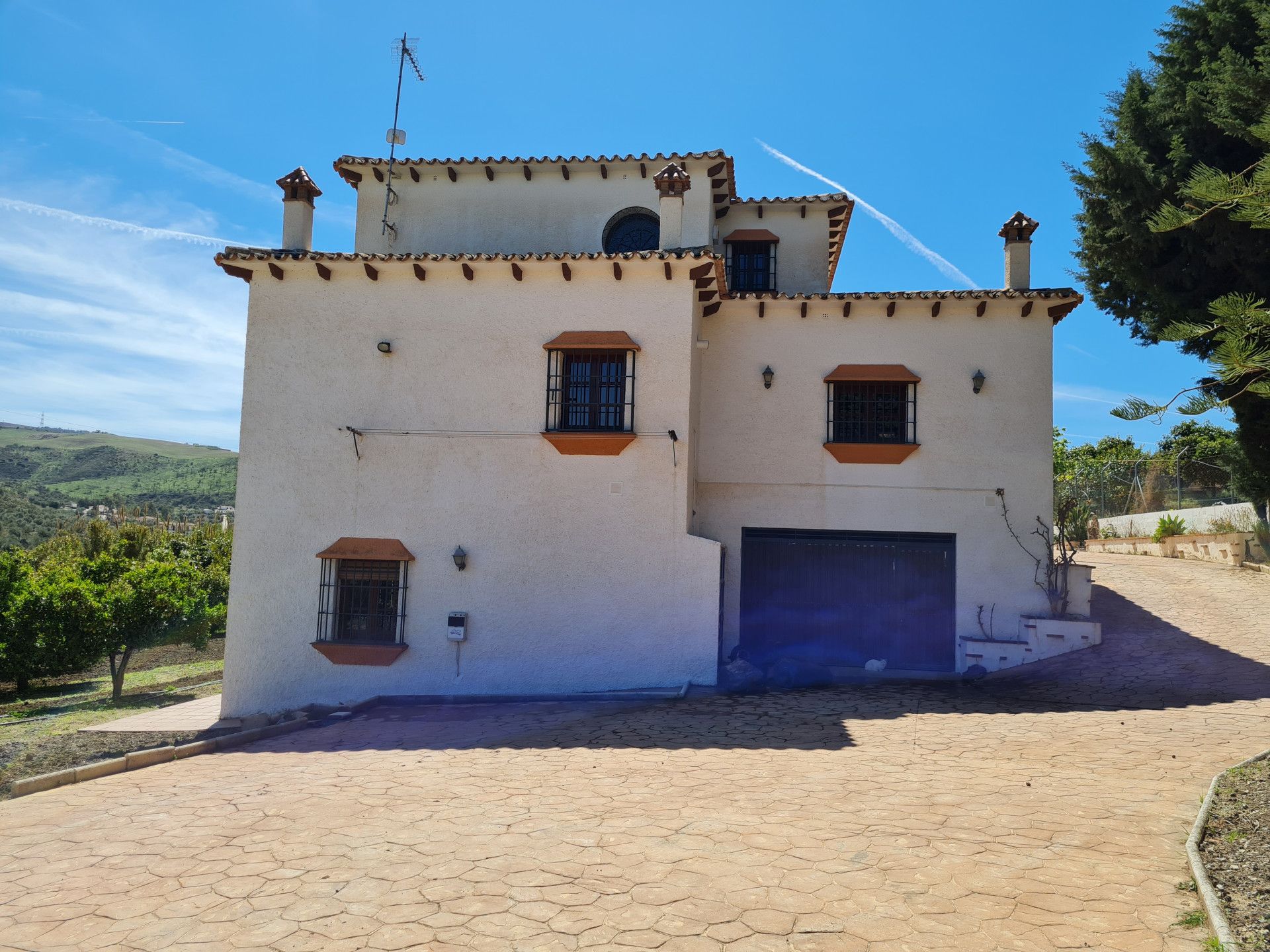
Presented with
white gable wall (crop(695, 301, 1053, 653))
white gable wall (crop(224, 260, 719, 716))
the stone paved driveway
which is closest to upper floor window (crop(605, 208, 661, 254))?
white gable wall (crop(695, 301, 1053, 653))

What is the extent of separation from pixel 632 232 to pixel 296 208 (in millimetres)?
5499

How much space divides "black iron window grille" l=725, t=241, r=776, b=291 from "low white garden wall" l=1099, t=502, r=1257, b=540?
13.4m

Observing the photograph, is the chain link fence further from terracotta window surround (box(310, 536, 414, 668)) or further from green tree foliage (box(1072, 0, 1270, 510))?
terracotta window surround (box(310, 536, 414, 668))

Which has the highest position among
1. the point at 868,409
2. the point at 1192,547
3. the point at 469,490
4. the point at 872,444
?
the point at 868,409

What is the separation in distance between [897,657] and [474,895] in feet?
30.8

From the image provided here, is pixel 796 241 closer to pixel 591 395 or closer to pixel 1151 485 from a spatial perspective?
pixel 591 395

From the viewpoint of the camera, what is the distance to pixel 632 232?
14133mm

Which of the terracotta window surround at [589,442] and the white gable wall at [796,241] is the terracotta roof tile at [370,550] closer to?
the terracotta window surround at [589,442]

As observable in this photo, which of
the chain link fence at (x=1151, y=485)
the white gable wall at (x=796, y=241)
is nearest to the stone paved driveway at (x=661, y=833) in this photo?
the white gable wall at (x=796, y=241)

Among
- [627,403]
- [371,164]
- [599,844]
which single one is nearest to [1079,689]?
[627,403]

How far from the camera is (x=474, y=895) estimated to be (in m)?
4.41

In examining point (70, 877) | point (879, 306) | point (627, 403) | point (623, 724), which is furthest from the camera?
point (879, 306)

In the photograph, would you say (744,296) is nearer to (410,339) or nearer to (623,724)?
(410,339)

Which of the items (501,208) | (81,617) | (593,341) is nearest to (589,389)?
(593,341)
